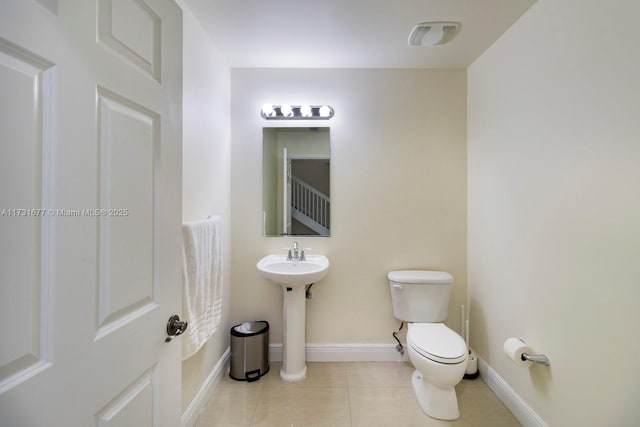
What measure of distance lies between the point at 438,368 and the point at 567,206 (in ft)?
3.59

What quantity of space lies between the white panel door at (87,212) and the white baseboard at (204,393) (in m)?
0.79

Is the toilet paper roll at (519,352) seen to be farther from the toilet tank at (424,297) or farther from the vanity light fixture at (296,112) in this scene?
the vanity light fixture at (296,112)

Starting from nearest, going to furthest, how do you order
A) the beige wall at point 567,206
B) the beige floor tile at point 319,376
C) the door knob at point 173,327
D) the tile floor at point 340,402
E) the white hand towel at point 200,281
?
the door knob at point 173,327 < the beige wall at point 567,206 < the white hand towel at point 200,281 < the tile floor at point 340,402 < the beige floor tile at point 319,376

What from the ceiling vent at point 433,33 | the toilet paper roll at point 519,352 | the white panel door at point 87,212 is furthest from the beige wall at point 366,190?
the white panel door at point 87,212

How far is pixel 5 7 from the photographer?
1.48ft

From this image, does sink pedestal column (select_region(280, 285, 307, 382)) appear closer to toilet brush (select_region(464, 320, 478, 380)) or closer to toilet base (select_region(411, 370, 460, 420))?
toilet base (select_region(411, 370, 460, 420))

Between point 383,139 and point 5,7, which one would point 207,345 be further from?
point 383,139

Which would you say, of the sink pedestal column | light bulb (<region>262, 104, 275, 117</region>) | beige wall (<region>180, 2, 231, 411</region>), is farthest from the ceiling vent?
the sink pedestal column

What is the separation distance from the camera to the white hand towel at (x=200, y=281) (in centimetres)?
140

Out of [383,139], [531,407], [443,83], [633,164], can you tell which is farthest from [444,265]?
[443,83]

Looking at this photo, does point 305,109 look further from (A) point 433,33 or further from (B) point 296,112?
(A) point 433,33

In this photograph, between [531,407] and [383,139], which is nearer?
[531,407]

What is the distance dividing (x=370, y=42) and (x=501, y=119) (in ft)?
3.35

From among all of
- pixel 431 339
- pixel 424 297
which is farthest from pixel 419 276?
pixel 431 339
